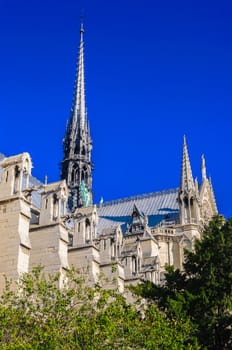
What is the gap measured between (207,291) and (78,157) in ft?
110

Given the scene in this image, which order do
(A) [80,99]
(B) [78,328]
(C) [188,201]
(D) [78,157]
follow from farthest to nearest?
(A) [80,99] → (D) [78,157] → (C) [188,201] → (B) [78,328]

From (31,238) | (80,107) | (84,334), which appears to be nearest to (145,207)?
(80,107)

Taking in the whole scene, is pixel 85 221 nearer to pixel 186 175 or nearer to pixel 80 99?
pixel 186 175

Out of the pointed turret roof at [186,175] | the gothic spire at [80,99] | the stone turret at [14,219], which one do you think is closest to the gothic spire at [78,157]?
the gothic spire at [80,99]

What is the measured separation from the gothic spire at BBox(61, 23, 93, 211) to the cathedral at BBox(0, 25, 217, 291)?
92 mm

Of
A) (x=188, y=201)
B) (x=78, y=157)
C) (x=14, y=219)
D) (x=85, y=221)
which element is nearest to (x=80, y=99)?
(x=78, y=157)

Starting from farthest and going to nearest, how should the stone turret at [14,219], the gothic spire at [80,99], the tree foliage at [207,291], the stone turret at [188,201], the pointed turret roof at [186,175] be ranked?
the gothic spire at [80,99]
the pointed turret roof at [186,175]
the stone turret at [188,201]
the tree foliage at [207,291]
the stone turret at [14,219]

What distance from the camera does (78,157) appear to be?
53.5 metres

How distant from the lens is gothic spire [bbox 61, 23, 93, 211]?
51062mm

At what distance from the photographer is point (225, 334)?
20578 millimetres

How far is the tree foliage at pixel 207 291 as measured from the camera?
20031 mm

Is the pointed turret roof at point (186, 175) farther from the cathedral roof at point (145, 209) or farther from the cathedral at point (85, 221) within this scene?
the cathedral roof at point (145, 209)

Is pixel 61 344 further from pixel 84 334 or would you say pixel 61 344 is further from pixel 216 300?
pixel 216 300

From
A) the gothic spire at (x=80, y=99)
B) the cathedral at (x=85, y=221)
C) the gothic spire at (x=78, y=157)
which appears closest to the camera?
the cathedral at (x=85, y=221)
